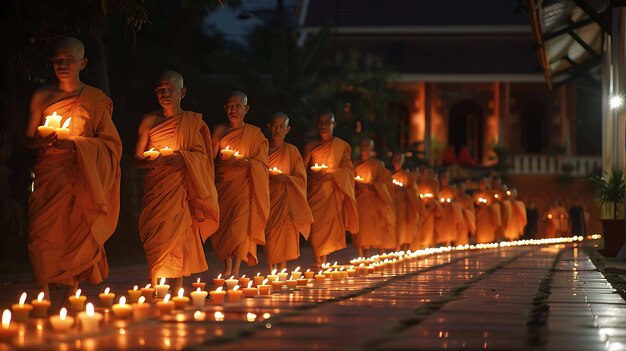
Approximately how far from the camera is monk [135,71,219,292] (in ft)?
37.9

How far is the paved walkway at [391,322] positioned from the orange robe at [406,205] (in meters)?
11.1

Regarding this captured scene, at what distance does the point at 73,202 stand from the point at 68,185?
0.14 meters

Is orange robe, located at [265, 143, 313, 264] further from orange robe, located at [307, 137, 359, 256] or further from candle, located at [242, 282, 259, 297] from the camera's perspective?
candle, located at [242, 282, 259, 297]

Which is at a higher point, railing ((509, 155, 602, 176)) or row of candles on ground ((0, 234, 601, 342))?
railing ((509, 155, 602, 176))

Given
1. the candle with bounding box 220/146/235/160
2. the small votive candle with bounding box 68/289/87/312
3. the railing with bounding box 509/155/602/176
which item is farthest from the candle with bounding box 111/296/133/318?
the railing with bounding box 509/155/602/176

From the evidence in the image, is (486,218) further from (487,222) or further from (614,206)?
(614,206)

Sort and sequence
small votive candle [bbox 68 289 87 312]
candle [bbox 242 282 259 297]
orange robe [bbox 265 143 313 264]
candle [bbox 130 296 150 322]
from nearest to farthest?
1. candle [bbox 130 296 150 322]
2. small votive candle [bbox 68 289 87 312]
3. candle [bbox 242 282 259 297]
4. orange robe [bbox 265 143 313 264]

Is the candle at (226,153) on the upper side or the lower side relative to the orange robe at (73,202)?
upper

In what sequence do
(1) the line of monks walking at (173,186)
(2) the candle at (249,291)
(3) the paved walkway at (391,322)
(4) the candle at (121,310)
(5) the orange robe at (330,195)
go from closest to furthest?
(3) the paved walkway at (391,322)
(4) the candle at (121,310)
(1) the line of monks walking at (173,186)
(2) the candle at (249,291)
(5) the orange robe at (330,195)

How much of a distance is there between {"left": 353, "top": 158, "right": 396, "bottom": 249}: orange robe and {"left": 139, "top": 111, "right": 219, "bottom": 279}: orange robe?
9.39 meters

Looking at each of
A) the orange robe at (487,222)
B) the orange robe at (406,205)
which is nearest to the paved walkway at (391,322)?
the orange robe at (406,205)

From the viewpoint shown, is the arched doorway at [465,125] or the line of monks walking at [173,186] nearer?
the line of monks walking at [173,186]

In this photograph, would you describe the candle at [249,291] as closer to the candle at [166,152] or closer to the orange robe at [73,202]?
the orange robe at [73,202]

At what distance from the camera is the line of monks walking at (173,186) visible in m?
10.3
